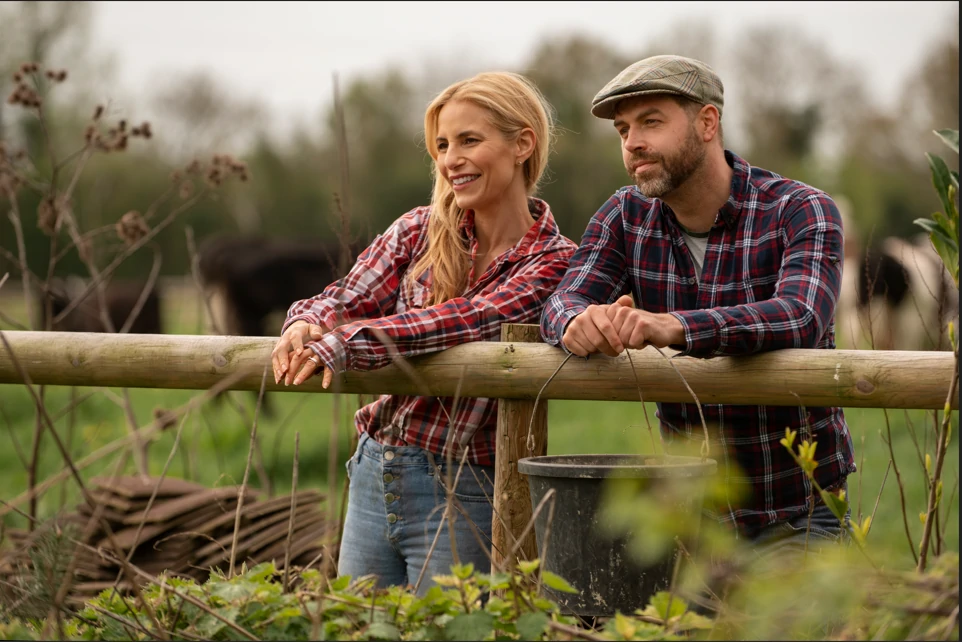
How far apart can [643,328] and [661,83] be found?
0.59 meters

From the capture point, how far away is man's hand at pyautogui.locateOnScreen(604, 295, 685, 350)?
2166mm

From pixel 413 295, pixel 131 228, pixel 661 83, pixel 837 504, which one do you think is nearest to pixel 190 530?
pixel 131 228

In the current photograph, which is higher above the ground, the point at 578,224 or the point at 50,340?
the point at 578,224

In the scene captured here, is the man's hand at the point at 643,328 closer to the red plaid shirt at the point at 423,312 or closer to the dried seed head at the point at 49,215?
the red plaid shirt at the point at 423,312

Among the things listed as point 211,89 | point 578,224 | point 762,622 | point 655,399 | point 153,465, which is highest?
point 211,89

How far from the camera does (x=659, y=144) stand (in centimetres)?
244

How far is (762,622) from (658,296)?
131 centimetres

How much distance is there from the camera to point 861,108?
38.2 meters

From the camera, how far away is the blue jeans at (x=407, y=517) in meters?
2.61

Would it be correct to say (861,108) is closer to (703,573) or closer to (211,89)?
(211,89)

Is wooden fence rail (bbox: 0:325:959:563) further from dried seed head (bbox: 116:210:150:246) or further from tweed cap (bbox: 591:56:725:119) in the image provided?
dried seed head (bbox: 116:210:150:246)

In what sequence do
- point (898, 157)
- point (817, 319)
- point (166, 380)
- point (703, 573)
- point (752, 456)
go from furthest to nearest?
point (898, 157) → point (166, 380) → point (752, 456) → point (817, 319) → point (703, 573)

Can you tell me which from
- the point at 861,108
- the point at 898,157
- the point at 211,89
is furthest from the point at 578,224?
the point at 211,89

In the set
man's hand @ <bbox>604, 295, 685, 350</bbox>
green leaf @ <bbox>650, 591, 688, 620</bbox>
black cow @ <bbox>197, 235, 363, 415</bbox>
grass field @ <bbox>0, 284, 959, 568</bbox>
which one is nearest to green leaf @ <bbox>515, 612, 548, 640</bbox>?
green leaf @ <bbox>650, 591, 688, 620</bbox>
